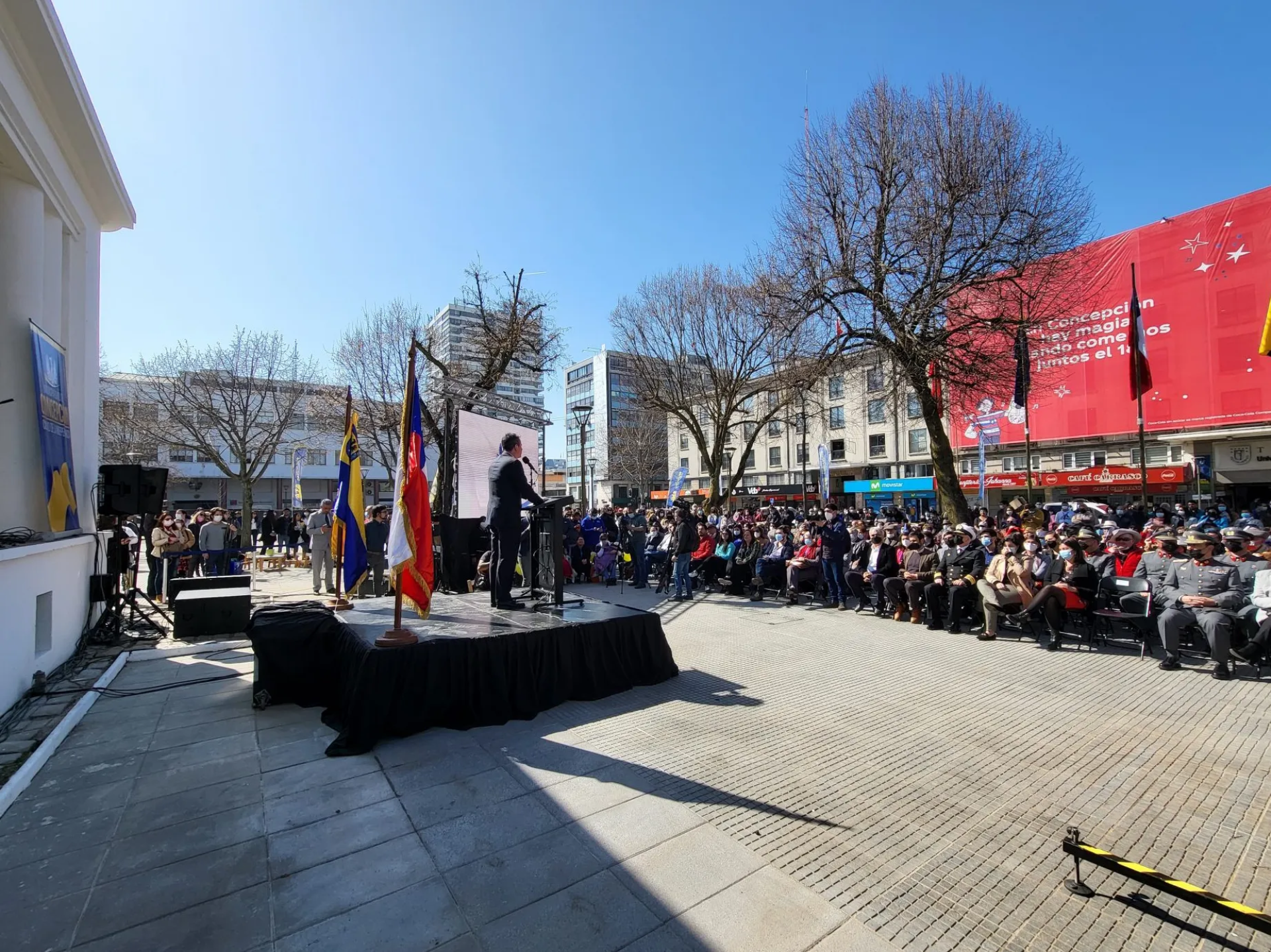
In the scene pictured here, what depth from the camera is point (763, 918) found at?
246 centimetres

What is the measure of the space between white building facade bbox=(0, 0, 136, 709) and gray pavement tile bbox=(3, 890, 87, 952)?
3.23 meters

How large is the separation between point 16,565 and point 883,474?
45578 millimetres

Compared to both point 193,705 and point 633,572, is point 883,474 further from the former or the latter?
point 193,705

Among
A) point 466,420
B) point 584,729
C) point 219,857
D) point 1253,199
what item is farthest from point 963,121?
point 1253,199

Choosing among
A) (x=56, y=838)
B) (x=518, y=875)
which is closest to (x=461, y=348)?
(x=56, y=838)

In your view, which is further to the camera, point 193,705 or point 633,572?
point 633,572

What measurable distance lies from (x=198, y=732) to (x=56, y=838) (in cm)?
159

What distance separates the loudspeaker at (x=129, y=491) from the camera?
25.3 feet

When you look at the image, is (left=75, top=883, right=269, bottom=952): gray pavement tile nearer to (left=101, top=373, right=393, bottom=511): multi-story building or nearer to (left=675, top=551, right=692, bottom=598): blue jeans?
(left=675, top=551, right=692, bottom=598): blue jeans

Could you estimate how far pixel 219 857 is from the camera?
2.94 metres

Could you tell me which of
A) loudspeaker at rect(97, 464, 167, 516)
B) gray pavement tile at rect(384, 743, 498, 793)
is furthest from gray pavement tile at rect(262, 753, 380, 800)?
loudspeaker at rect(97, 464, 167, 516)

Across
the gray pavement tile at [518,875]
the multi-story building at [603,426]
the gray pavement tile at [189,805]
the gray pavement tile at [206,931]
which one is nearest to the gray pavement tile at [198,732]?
the gray pavement tile at [189,805]

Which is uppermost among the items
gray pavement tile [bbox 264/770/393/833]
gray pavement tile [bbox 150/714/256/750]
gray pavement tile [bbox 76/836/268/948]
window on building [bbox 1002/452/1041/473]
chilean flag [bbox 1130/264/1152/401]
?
chilean flag [bbox 1130/264/1152/401]

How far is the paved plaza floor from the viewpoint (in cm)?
244
